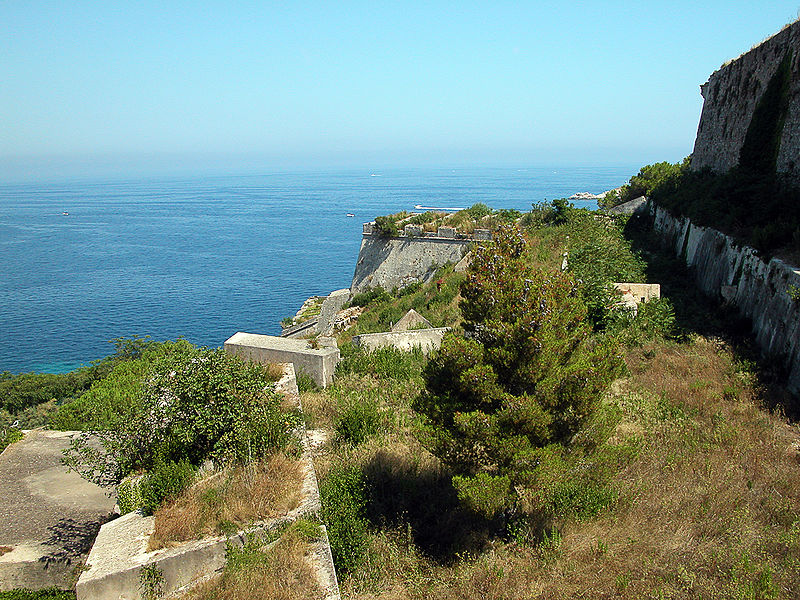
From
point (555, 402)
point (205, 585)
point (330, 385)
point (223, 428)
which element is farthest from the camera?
point (330, 385)

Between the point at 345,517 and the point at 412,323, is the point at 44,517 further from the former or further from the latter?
the point at 412,323

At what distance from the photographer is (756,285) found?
11930mm

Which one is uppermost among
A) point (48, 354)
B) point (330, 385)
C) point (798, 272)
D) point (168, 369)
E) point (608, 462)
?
point (798, 272)

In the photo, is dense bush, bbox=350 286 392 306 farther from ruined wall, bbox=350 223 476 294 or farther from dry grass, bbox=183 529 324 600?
dry grass, bbox=183 529 324 600

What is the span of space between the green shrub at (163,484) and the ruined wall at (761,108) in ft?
52.7

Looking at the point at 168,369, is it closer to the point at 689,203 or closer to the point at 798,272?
the point at 798,272

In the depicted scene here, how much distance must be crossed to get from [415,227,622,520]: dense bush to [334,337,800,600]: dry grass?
92 centimetres

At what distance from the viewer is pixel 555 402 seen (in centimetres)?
590

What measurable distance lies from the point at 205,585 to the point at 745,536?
18.2ft

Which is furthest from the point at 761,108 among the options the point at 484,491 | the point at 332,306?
the point at 332,306

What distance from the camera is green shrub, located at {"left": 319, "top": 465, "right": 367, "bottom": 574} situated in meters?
6.13

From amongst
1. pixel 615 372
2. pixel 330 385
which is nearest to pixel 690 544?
pixel 615 372

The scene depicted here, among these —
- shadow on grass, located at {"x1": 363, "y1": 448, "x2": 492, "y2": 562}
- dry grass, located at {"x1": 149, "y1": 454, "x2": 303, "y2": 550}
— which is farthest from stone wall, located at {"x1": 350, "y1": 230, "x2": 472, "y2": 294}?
dry grass, located at {"x1": 149, "y1": 454, "x2": 303, "y2": 550}

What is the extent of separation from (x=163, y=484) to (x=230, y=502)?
0.85m
